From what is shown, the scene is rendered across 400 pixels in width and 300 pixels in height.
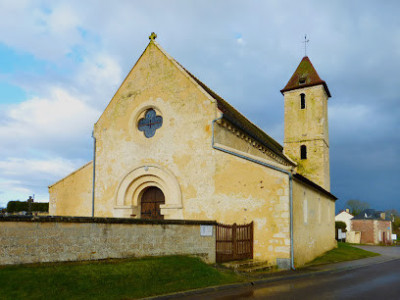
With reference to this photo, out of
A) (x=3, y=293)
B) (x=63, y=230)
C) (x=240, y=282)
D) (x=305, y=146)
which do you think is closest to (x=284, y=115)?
(x=305, y=146)

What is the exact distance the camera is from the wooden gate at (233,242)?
13789 mm

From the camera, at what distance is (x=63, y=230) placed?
9.28 m

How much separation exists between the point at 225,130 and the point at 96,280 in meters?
10.5

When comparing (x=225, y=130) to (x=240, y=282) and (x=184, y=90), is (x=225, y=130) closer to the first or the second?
(x=184, y=90)

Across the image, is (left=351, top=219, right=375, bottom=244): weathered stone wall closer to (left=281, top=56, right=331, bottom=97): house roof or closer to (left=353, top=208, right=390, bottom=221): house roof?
(left=353, top=208, right=390, bottom=221): house roof

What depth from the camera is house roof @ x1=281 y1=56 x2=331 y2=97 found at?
31672 mm

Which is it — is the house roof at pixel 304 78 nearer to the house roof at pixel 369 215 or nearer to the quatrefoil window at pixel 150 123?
the quatrefoil window at pixel 150 123

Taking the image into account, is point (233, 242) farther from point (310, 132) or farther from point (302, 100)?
point (302, 100)

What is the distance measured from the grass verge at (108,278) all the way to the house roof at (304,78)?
79.1ft

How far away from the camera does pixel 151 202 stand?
18.8 meters

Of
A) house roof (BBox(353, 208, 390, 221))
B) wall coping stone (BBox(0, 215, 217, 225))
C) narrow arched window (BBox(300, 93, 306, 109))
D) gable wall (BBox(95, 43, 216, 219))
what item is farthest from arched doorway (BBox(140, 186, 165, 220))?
house roof (BBox(353, 208, 390, 221))

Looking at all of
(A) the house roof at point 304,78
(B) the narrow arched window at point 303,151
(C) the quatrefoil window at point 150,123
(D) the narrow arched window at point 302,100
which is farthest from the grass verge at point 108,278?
(A) the house roof at point 304,78

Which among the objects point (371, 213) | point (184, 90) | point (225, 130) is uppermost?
point (184, 90)

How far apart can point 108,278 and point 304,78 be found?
2811 centimetres
